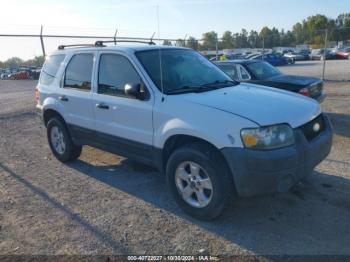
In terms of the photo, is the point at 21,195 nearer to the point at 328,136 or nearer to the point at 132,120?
the point at 132,120

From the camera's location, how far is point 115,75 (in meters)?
5.16

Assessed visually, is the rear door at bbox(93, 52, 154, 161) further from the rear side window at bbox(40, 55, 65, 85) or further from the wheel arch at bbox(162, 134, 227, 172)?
the rear side window at bbox(40, 55, 65, 85)

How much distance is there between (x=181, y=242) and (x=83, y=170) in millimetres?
2903

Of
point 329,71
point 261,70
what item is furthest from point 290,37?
point 261,70

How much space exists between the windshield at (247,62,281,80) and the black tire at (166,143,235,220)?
229 inches

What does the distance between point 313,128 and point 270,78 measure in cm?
523

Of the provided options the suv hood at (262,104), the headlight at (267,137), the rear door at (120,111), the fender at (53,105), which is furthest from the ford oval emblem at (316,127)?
the fender at (53,105)

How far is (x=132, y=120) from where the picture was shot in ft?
15.9

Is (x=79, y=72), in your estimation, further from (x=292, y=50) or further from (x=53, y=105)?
(x=292, y=50)

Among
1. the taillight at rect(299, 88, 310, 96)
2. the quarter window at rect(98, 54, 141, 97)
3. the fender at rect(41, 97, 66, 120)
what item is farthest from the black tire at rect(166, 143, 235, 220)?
the taillight at rect(299, 88, 310, 96)

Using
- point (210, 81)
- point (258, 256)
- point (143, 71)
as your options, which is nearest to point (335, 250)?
point (258, 256)

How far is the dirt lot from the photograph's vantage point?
3805mm

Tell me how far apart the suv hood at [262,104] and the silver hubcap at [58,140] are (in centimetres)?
300

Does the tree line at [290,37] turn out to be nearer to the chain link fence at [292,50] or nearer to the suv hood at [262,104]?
the chain link fence at [292,50]
